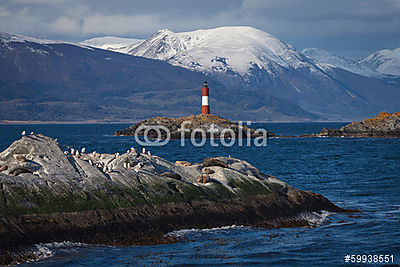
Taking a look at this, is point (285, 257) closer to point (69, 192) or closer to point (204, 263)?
point (204, 263)

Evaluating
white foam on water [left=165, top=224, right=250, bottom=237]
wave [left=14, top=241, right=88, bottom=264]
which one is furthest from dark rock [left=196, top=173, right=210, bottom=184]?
wave [left=14, top=241, right=88, bottom=264]

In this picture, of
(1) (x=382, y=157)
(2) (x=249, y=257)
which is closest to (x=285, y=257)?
(2) (x=249, y=257)

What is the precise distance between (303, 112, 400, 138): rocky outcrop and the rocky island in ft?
295

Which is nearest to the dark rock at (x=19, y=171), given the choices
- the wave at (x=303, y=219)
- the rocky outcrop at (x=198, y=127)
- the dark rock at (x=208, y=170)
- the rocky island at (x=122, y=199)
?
the rocky island at (x=122, y=199)

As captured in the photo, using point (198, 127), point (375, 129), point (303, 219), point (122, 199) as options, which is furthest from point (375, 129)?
point (122, 199)

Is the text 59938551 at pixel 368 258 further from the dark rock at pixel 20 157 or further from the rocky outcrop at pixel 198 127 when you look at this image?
the rocky outcrop at pixel 198 127

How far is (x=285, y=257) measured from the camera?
797 inches

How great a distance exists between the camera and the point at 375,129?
382 feet

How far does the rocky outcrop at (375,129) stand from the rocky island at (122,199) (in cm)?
8986

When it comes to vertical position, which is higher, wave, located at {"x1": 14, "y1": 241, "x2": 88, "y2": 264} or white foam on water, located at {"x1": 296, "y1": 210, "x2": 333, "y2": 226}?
wave, located at {"x1": 14, "y1": 241, "x2": 88, "y2": 264}

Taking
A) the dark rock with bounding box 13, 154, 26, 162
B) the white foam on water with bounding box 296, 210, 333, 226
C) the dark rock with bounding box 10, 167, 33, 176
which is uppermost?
the dark rock with bounding box 13, 154, 26, 162

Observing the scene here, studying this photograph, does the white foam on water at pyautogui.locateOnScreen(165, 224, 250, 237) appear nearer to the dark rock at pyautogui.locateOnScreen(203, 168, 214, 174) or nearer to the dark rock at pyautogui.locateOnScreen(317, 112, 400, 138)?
the dark rock at pyautogui.locateOnScreen(203, 168, 214, 174)

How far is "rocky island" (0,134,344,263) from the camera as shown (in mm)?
19906

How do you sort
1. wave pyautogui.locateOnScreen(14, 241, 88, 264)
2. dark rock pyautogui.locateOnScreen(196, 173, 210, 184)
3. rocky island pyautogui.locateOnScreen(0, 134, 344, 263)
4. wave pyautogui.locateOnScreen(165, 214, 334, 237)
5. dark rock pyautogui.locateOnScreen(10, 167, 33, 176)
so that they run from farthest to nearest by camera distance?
dark rock pyautogui.locateOnScreen(196, 173, 210, 184), wave pyautogui.locateOnScreen(165, 214, 334, 237), dark rock pyautogui.locateOnScreen(10, 167, 33, 176), rocky island pyautogui.locateOnScreen(0, 134, 344, 263), wave pyautogui.locateOnScreen(14, 241, 88, 264)
